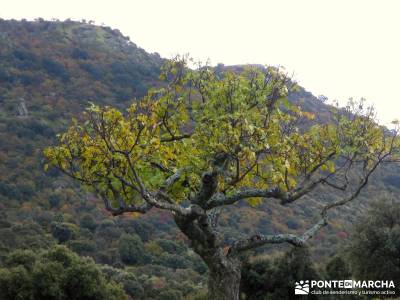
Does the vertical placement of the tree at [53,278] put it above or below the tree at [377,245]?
below

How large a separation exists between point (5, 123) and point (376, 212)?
Answer: 52.9 meters

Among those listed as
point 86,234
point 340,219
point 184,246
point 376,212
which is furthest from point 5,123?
point 376,212

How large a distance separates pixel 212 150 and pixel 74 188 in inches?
2131

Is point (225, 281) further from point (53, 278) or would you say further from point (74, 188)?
point (74, 188)

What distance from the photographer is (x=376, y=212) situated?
2653 cm

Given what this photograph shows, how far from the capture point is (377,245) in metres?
24.6

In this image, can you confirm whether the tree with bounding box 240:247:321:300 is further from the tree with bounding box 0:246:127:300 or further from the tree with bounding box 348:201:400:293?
the tree with bounding box 0:246:127:300

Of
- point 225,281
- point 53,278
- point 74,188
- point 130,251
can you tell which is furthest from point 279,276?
point 74,188

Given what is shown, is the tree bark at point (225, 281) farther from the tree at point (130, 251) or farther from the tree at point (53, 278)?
the tree at point (130, 251)

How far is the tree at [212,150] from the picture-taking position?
25.9 ft

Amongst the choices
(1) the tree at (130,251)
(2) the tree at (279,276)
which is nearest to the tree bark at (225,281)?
(2) the tree at (279,276)

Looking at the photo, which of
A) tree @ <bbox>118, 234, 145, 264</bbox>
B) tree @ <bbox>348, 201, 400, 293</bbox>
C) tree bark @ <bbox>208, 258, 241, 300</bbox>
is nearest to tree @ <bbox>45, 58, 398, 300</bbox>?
tree bark @ <bbox>208, 258, 241, 300</bbox>

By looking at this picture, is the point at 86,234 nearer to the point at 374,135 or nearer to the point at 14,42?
the point at 374,135

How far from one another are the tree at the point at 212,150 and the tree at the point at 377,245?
15298 millimetres
